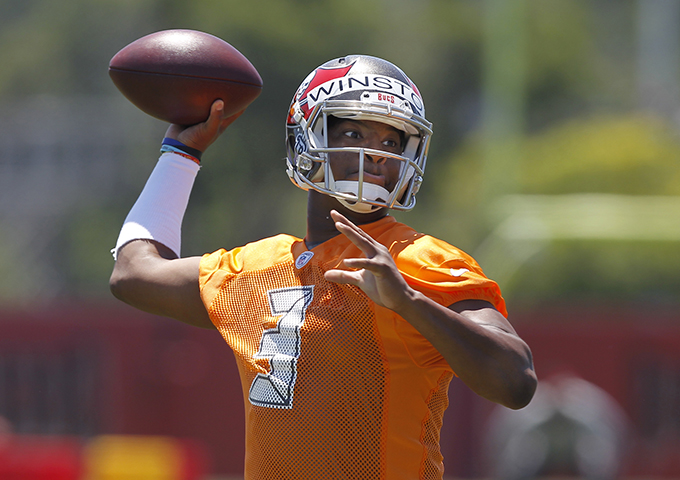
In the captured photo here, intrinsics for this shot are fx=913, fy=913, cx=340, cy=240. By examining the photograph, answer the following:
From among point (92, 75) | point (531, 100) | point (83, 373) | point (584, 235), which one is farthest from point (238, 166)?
→ point (83, 373)

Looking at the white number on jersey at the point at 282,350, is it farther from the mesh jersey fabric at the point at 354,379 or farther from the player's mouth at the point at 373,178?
the player's mouth at the point at 373,178

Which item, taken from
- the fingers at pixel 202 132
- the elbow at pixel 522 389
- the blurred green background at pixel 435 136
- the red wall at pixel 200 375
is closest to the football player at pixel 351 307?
the elbow at pixel 522 389

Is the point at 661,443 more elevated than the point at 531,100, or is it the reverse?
the point at 531,100

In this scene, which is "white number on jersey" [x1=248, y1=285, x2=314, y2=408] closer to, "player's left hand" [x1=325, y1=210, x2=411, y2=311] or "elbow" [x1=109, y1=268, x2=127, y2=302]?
"player's left hand" [x1=325, y1=210, x2=411, y2=311]

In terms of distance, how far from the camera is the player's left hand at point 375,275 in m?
1.89

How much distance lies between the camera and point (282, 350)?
224 cm

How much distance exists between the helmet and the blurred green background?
890cm

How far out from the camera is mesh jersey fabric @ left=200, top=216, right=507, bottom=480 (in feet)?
6.98

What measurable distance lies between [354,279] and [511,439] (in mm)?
6590

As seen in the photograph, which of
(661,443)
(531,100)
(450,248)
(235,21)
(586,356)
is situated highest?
(235,21)

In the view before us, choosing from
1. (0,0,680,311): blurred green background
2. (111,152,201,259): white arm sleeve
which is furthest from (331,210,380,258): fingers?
(0,0,680,311): blurred green background

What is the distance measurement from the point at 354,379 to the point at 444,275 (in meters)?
0.33

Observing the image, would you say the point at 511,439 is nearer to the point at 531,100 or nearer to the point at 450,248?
the point at 450,248

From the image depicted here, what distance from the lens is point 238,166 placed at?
2247 cm
